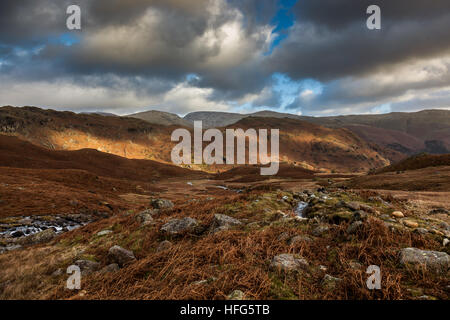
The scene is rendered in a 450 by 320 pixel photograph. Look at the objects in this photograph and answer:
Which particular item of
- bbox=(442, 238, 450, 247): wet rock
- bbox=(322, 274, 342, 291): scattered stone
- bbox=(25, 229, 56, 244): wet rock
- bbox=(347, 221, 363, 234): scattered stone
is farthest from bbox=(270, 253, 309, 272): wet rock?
bbox=(25, 229, 56, 244): wet rock

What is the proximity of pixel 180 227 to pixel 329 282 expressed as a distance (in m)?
5.17

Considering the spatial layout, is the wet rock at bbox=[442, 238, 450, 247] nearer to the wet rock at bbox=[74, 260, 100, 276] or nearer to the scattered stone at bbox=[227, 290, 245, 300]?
the scattered stone at bbox=[227, 290, 245, 300]

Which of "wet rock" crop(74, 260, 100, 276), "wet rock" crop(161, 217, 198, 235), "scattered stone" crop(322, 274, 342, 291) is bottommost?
"wet rock" crop(74, 260, 100, 276)

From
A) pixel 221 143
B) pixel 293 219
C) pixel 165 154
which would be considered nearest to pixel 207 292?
pixel 293 219

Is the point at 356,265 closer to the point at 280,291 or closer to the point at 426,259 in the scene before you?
the point at 426,259

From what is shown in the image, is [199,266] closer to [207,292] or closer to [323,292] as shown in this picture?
[207,292]

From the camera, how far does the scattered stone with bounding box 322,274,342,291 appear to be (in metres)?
3.90

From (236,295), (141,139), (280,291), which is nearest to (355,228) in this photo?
(280,291)

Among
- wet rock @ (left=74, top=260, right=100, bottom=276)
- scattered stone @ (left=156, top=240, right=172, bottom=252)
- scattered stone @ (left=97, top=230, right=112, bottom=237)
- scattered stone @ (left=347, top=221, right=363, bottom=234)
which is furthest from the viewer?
scattered stone @ (left=97, top=230, right=112, bottom=237)

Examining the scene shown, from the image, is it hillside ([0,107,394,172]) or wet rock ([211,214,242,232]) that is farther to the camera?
hillside ([0,107,394,172])

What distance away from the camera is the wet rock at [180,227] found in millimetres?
7633

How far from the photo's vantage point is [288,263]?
459 centimetres

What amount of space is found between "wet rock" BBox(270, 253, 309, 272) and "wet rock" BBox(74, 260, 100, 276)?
4.83m

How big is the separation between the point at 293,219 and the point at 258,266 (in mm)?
3866
